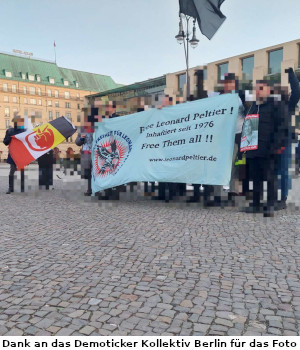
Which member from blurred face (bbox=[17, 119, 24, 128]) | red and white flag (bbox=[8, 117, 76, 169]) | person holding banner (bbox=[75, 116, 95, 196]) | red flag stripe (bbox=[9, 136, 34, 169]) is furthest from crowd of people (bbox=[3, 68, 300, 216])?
blurred face (bbox=[17, 119, 24, 128])

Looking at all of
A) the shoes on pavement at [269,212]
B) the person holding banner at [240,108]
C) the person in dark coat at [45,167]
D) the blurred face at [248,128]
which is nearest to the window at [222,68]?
the person in dark coat at [45,167]

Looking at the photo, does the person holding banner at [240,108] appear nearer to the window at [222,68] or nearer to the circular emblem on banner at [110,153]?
the circular emblem on banner at [110,153]

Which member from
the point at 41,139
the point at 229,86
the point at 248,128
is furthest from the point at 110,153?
the point at 248,128

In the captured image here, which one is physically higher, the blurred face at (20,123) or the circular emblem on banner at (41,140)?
the blurred face at (20,123)

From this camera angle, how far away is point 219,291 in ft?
10.2

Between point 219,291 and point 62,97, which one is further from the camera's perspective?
point 62,97

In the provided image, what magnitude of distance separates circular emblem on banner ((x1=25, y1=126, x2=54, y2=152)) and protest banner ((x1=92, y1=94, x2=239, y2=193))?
220cm

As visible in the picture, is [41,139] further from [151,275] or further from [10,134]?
[151,275]

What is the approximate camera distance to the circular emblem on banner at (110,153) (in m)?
7.96

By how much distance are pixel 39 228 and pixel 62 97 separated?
87.6 m

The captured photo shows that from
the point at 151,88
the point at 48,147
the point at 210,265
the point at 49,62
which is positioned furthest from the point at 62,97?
the point at 210,265

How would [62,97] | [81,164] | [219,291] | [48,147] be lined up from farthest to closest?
[62,97] → [48,147] → [81,164] → [219,291]

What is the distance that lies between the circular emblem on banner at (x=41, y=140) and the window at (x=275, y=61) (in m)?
37.4
